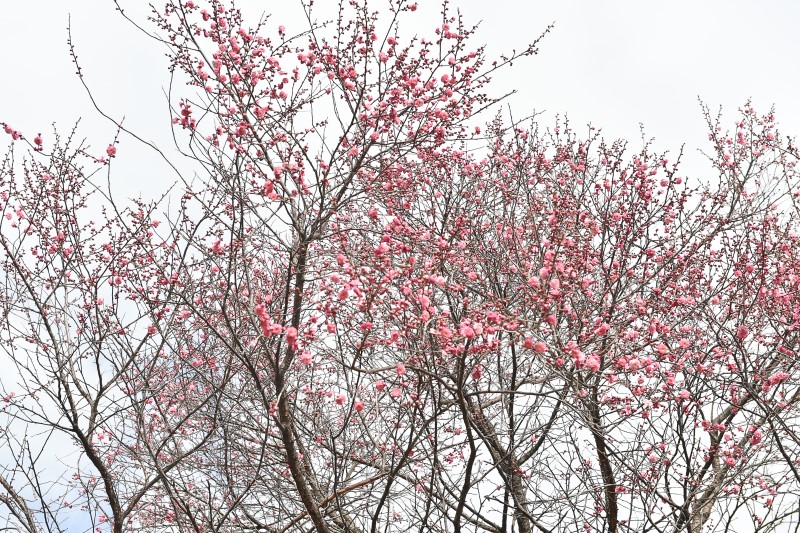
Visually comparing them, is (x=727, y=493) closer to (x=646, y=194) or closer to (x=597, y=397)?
(x=597, y=397)

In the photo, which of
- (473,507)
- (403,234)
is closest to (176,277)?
(403,234)

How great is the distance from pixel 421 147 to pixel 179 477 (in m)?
3.84

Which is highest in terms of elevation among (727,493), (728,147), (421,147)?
(728,147)

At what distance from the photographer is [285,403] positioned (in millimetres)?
4953

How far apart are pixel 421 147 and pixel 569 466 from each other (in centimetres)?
329

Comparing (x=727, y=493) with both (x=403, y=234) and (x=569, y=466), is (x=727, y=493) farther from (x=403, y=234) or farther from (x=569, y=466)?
(x=403, y=234)

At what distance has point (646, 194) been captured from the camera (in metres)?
7.70

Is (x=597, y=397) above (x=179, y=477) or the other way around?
above

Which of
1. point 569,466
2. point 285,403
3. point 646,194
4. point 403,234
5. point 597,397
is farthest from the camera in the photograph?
point 646,194

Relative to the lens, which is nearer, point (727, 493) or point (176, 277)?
point (176, 277)

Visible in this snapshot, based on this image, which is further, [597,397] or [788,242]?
[788,242]

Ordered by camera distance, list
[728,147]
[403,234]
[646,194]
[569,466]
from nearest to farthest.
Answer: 1. [403,234]
2. [569,466]
3. [646,194]
4. [728,147]

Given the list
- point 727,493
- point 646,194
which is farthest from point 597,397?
point 646,194

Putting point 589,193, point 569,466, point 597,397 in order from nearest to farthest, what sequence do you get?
1. point 569,466
2. point 597,397
3. point 589,193
